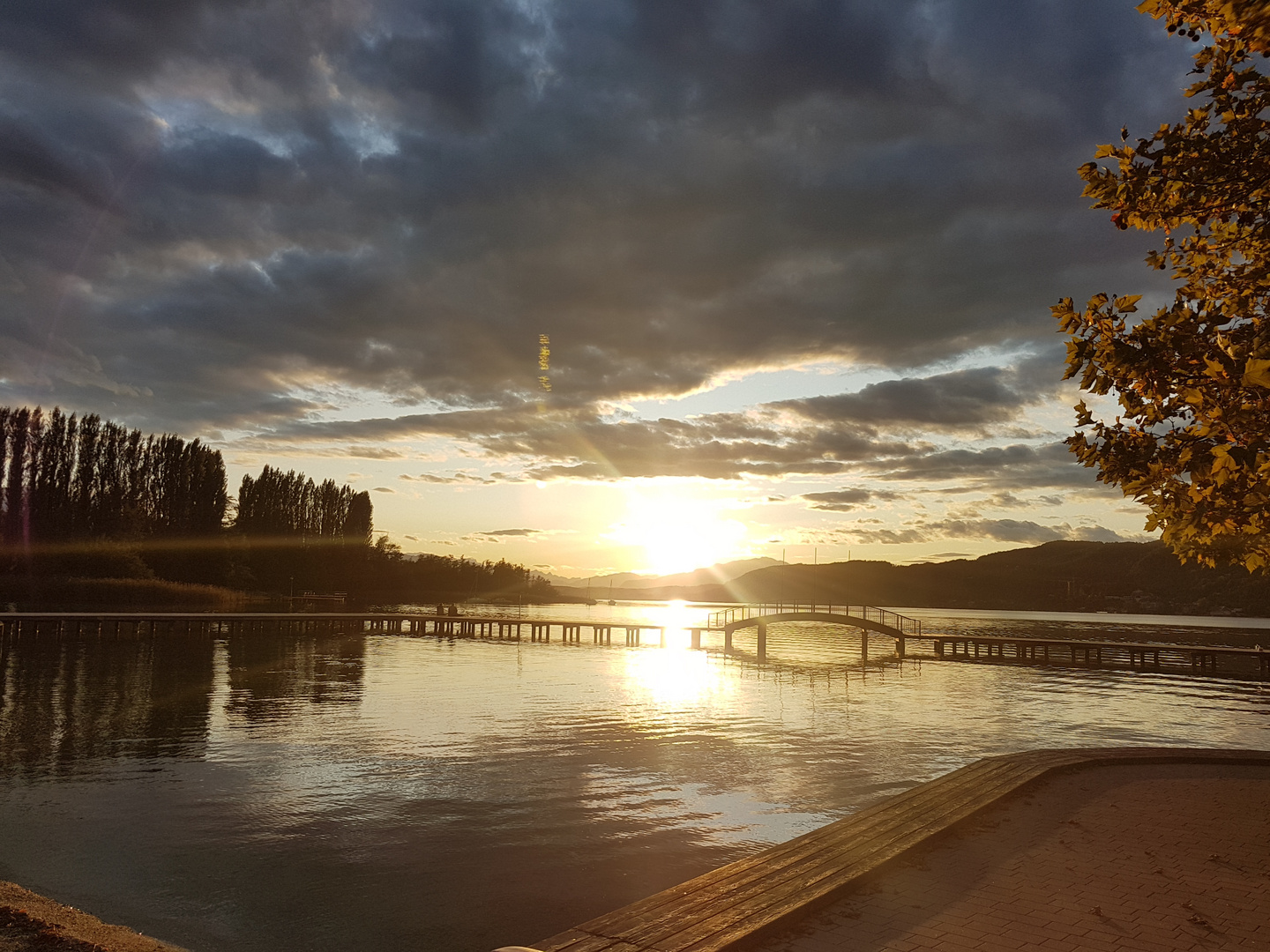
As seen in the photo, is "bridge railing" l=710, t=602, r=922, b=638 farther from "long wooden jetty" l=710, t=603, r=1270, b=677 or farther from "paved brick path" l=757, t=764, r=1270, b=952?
"paved brick path" l=757, t=764, r=1270, b=952

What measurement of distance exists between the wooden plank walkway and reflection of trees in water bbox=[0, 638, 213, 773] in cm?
1588

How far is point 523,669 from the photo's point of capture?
45125 millimetres

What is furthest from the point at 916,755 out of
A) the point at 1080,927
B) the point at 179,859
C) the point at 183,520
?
the point at 183,520

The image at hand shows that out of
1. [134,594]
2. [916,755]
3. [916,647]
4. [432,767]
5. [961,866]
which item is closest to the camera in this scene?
[961,866]

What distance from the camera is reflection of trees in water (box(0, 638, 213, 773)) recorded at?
19.3m

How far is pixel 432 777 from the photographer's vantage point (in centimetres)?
1778

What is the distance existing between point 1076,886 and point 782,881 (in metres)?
2.97

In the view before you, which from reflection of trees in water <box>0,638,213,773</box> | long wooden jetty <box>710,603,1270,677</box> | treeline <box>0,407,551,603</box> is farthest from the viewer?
treeline <box>0,407,551,603</box>

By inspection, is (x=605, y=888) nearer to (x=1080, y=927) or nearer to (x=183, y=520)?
(x=1080, y=927)

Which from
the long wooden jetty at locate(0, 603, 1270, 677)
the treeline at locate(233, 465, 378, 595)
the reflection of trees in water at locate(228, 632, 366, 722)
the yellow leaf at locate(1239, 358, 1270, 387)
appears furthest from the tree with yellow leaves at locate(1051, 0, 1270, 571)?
the treeline at locate(233, 465, 378, 595)

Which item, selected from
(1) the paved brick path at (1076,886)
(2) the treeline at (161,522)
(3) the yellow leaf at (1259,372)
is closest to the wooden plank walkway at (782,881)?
(1) the paved brick path at (1076,886)

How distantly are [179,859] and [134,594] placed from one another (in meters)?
71.0

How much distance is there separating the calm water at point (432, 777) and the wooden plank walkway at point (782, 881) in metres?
2.79

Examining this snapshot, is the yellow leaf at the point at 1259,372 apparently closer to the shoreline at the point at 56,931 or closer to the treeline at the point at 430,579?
the shoreline at the point at 56,931
